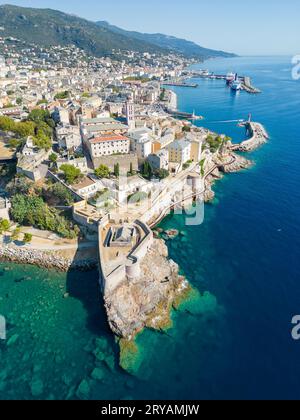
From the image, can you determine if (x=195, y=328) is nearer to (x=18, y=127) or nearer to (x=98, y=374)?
(x=98, y=374)

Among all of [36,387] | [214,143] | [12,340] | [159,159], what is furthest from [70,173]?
[214,143]

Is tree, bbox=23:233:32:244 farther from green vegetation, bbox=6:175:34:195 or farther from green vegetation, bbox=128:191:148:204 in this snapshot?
green vegetation, bbox=128:191:148:204

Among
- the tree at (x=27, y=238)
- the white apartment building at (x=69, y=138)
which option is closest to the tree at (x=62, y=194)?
the tree at (x=27, y=238)

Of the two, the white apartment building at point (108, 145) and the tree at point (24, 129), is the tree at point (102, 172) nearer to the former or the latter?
the white apartment building at point (108, 145)

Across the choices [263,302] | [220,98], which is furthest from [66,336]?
[220,98]

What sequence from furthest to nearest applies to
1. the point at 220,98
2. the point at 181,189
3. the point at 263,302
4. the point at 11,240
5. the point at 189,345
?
1. the point at 220,98
2. the point at 181,189
3. the point at 11,240
4. the point at 263,302
5. the point at 189,345

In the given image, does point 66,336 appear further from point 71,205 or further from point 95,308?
point 71,205
